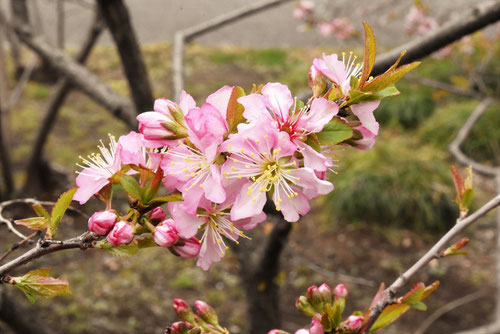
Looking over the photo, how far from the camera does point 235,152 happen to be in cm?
61

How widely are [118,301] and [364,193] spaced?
2.26 meters

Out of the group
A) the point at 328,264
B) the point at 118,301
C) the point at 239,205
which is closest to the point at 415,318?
the point at 328,264

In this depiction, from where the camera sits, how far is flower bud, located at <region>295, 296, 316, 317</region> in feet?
2.37

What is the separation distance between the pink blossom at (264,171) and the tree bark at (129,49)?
3.93ft

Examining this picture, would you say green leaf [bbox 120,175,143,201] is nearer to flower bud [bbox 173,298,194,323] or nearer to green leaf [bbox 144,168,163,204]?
green leaf [bbox 144,168,163,204]

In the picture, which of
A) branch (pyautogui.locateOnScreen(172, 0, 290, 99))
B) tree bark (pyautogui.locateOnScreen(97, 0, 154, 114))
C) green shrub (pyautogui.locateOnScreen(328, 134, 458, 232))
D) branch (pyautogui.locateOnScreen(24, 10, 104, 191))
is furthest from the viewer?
green shrub (pyautogui.locateOnScreen(328, 134, 458, 232))

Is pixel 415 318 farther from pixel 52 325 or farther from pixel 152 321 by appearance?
pixel 52 325

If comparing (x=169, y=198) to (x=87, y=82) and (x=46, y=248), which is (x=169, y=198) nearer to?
(x=46, y=248)

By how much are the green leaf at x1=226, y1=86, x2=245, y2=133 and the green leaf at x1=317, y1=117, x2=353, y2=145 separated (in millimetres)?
104

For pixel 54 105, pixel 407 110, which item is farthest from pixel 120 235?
pixel 407 110

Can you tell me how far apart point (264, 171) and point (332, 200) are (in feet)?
12.5

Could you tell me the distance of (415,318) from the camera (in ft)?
10.2

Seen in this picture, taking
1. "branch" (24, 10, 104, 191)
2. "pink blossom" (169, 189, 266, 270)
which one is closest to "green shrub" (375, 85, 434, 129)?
"branch" (24, 10, 104, 191)

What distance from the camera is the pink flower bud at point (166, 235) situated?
605mm
